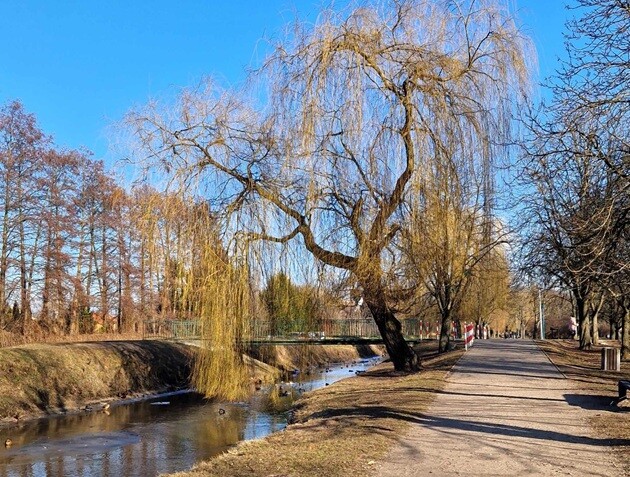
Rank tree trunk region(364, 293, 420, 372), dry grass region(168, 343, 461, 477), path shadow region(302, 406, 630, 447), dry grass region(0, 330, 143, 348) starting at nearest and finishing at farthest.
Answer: dry grass region(168, 343, 461, 477), path shadow region(302, 406, 630, 447), tree trunk region(364, 293, 420, 372), dry grass region(0, 330, 143, 348)

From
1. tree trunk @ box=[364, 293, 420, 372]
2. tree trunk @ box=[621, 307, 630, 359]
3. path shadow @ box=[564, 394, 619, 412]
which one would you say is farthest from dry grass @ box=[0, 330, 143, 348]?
tree trunk @ box=[621, 307, 630, 359]

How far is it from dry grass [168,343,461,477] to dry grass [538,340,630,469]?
2.91m

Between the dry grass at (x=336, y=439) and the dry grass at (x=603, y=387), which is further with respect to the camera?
the dry grass at (x=603, y=387)

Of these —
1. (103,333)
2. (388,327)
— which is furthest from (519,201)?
(103,333)

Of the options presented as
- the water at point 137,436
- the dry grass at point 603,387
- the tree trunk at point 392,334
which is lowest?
the water at point 137,436

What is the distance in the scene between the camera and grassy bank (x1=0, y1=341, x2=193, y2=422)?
21.7 m

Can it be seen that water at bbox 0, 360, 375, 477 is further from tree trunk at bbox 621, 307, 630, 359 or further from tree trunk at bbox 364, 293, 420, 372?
tree trunk at bbox 621, 307, 630, 359

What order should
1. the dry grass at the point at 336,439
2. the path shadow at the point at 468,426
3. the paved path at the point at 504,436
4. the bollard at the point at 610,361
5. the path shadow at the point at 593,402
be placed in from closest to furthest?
the paved path at the point at 504,436, the dry grass at the point at 336,439, the path shadow at the point at 468,426, the path shadow at the point at 593,402, the bollard at the point at 610,361

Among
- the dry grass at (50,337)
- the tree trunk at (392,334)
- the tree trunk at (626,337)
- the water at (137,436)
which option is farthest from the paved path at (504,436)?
the dry grass at (50,337)

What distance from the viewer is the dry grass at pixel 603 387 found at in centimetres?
937

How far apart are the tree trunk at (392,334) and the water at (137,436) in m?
3.78

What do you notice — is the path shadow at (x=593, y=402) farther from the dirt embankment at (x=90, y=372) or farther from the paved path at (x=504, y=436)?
the dirt embankment at (x=90, y=372)

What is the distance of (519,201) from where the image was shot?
19766 mm

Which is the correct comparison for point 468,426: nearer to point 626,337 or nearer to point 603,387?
point 603,387
